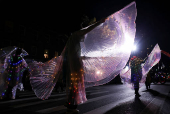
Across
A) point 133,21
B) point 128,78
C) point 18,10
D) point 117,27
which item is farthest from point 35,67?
point 18,10

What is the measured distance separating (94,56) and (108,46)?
1.56 ft

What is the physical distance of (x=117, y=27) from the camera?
3617 millimetres

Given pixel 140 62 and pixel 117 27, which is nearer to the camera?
pixel 117 27

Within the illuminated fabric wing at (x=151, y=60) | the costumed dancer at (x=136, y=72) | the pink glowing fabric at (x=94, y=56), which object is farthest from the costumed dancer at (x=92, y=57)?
the illuminated fabric wing at (x=151, y=60)

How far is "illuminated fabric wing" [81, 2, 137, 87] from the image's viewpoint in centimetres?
339

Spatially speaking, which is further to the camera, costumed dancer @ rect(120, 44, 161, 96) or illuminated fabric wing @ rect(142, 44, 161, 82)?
illuminated fabric wing @ rect(142, 44, 161, 82)

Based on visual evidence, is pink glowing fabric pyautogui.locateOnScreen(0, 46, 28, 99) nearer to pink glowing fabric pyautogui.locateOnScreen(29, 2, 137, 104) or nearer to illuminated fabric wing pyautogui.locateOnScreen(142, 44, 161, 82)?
pink glowing fabric pyautogui.locateOnScreen(29, 2, 137, 104)

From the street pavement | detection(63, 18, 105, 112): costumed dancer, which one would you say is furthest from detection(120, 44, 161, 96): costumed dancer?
detection(63, 18, 105, 112): costumed dancer

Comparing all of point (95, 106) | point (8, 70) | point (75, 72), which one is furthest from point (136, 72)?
point (8, 70)

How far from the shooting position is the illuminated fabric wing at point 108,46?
3393 mm

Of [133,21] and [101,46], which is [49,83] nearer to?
[101,46]

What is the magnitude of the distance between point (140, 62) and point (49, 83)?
16.8 ft

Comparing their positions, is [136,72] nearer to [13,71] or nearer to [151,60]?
[151,60]

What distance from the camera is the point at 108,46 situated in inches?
140
